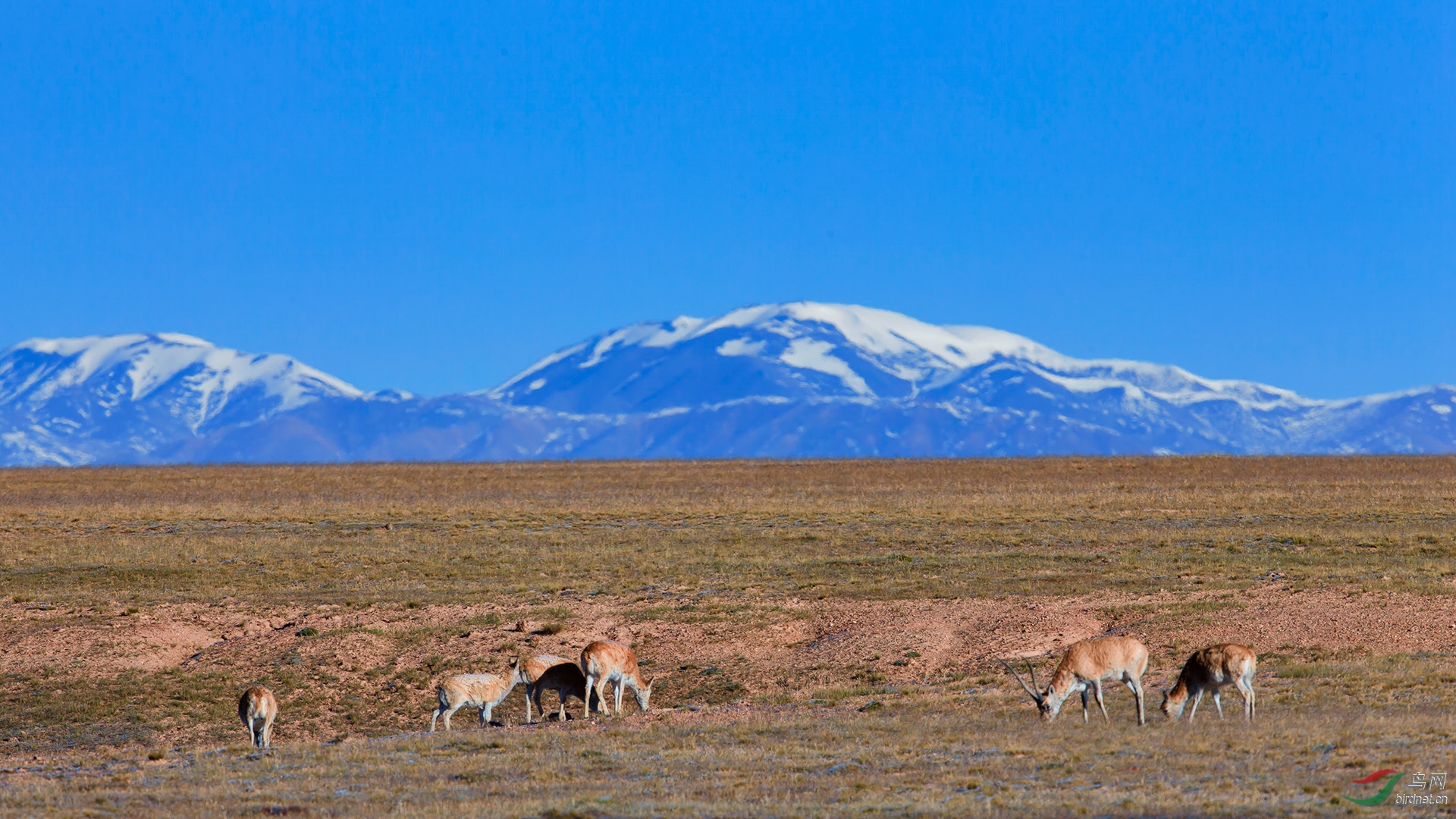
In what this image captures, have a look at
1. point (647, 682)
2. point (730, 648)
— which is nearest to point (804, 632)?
point (730, 648)

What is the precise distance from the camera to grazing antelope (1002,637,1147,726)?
17062mm

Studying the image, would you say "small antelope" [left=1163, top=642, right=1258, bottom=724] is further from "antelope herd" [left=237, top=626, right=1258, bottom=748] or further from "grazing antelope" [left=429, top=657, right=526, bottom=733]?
"grazing antelope" [left=429, top=657, right=526, bottom=733]

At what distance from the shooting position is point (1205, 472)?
7438 centimetres

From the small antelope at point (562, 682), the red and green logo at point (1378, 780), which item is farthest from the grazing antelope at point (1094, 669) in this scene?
the small antelope at point (562, 682)

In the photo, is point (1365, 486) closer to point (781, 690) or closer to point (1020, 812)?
point (781, 690)

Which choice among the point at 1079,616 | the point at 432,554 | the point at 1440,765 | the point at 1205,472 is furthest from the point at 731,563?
the point at 1205,472

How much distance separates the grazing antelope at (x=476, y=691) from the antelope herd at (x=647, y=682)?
11 millimetres

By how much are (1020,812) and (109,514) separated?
48.5 m

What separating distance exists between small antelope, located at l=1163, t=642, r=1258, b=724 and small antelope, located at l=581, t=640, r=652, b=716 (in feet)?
25.1

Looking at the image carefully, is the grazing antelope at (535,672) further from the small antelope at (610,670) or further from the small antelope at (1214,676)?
the small antelope at (1214,676)

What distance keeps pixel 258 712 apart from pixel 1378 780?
1372cm

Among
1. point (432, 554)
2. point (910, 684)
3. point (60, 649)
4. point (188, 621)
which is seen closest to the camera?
point (910, 684)

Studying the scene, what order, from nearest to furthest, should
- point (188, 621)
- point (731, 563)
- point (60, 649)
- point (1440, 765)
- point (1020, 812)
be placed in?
point (1020, 812) < point (1440, 765) < point (60, 649) < point (188, 621) < point (731, 563)

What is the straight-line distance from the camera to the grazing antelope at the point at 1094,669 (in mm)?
17062
